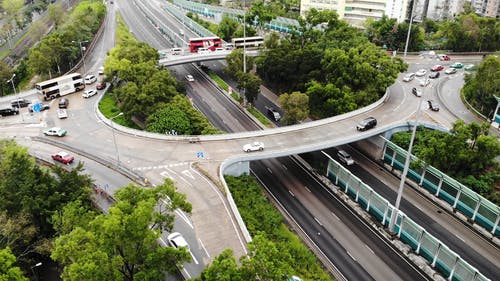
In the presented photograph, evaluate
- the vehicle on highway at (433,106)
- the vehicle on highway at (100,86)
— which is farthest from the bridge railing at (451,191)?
the vehicle on highway at (100,86)

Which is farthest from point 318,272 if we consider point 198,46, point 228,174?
point 198,46

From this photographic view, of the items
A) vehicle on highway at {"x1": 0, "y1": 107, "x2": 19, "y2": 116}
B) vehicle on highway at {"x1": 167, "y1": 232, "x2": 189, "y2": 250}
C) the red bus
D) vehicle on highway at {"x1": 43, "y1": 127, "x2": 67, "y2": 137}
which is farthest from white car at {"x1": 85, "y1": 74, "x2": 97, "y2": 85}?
vehicle on highway at {"x1": 167, "y1": 232, "x2": 189, "y2": 250}

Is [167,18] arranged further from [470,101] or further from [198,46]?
[470,101]

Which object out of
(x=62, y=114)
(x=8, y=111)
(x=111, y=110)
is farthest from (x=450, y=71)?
(x=8, y=111)

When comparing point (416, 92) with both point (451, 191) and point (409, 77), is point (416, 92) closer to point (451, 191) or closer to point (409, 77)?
point (409, 77)

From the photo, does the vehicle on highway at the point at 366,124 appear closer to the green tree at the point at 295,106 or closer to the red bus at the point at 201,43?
the green tree at the point at 295,106

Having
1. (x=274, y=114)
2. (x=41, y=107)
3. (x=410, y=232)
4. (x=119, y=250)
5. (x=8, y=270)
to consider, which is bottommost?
(x=410, y=232)
